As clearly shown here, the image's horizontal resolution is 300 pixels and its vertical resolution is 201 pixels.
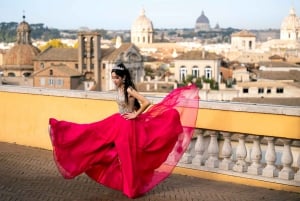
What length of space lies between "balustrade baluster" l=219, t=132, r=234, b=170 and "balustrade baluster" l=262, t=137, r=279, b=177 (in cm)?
49

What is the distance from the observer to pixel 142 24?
603 feet

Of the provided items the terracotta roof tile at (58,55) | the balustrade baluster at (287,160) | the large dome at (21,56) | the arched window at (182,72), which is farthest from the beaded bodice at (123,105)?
the large dome at (21,56)

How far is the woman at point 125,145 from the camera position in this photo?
242 inches

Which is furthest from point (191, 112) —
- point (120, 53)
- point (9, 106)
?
point (120, 53)

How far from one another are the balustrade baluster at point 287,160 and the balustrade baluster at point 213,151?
34.7 inches

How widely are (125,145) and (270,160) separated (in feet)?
5.76

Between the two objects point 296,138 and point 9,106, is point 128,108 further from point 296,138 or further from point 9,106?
point 9,106

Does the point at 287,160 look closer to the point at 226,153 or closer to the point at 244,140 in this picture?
the point at 244,140

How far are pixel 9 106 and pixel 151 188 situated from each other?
4148 mm

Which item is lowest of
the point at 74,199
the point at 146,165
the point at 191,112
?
the point at 74,199

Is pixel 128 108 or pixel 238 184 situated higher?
pixel 128 108

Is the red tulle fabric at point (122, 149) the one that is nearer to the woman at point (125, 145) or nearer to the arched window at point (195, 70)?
the woman at point (125, 145)

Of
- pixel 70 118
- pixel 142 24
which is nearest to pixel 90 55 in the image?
pixel 70 118

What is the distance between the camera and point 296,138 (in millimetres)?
6543
